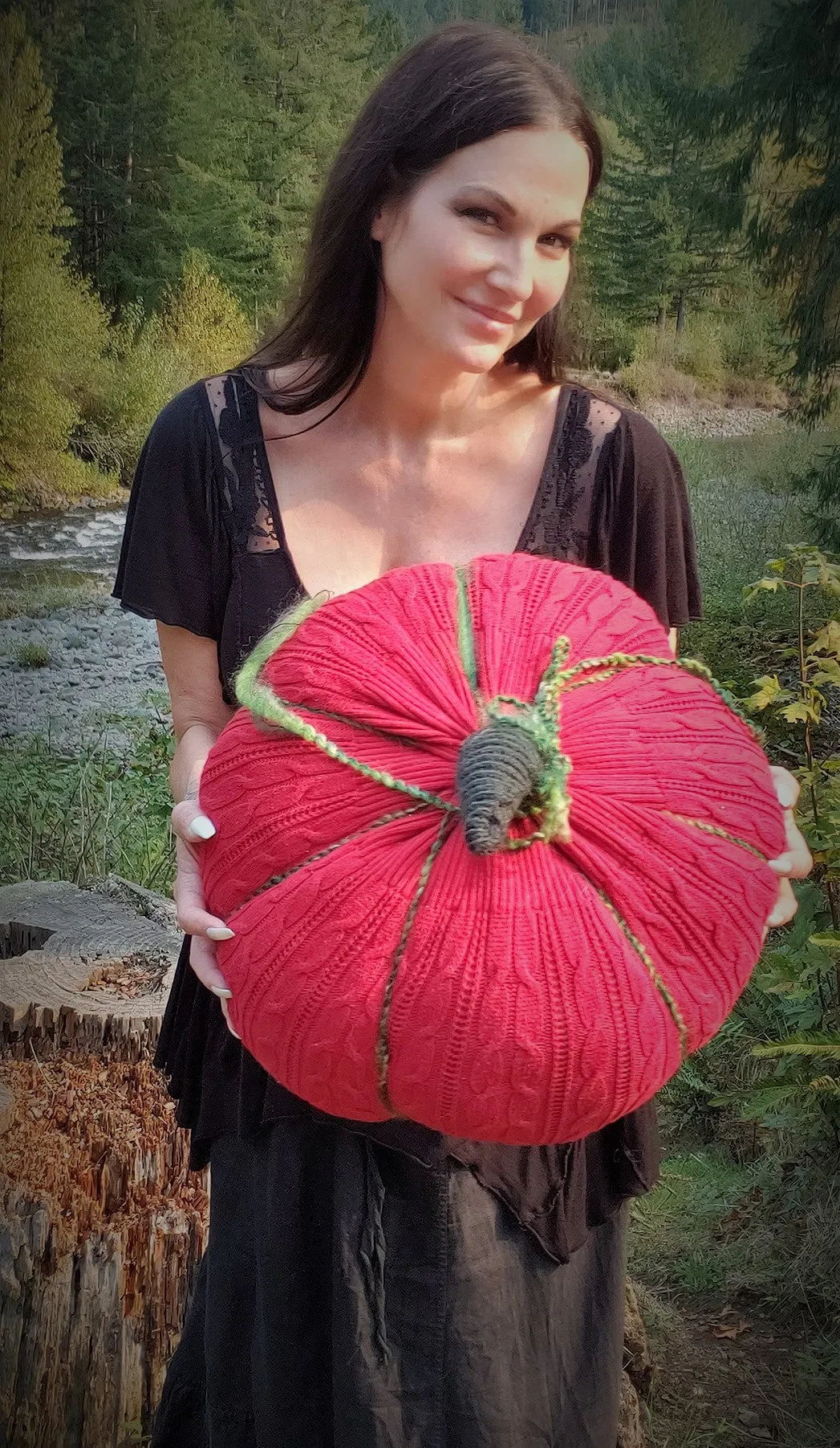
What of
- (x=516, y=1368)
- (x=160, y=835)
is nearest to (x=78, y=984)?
(x=160, y=835)

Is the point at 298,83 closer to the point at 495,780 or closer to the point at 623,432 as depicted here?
the point at 623,432

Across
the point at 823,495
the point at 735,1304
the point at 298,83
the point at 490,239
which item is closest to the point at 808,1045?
the point at 735,1304

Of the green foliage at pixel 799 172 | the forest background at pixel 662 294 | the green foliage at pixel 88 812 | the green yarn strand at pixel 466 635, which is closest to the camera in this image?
the green yarn strand at pixel 466 635

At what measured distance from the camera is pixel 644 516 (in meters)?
1.03

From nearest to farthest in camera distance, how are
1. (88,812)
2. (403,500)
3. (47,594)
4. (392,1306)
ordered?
(392,1306) → (403,500) → (47,594) → (88,812)

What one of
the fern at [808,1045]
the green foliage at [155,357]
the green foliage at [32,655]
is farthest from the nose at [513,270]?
the green foliage at [32,655]

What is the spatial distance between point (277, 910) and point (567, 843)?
0.19m

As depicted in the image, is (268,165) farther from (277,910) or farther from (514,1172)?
(514,1172)

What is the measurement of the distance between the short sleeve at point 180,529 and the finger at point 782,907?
0.59 m

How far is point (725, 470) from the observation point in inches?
68.2

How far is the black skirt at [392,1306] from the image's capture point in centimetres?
82

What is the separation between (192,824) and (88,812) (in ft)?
4.70

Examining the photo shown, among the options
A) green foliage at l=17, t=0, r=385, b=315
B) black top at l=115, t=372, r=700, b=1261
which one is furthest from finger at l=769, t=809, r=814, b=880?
green foliage at l=17, t=0, r=385, b=315

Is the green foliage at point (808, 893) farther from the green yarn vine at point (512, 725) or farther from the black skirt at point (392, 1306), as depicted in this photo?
the green yarn vine at point (512, 725)
